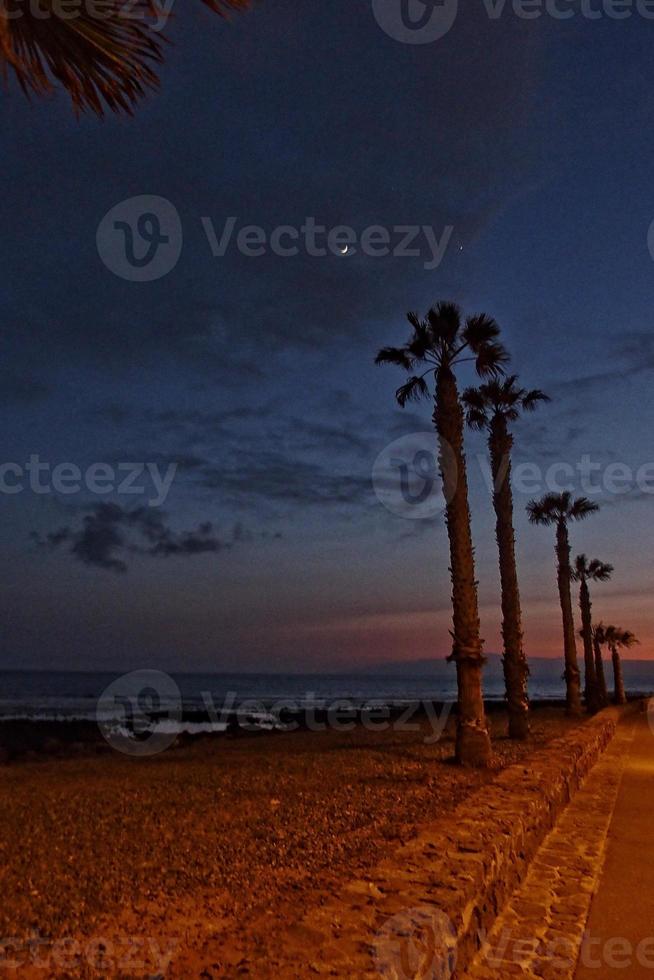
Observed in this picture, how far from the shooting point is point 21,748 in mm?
24688

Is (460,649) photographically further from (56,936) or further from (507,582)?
(56,936)

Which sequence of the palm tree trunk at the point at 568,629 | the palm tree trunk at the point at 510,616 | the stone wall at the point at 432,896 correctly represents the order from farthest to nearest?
the palm tree trunk at the point at 568,629, the palm tree trunk at the point at 510,616, the stone wall at the point at 432,896

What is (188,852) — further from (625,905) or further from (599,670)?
(599,670)

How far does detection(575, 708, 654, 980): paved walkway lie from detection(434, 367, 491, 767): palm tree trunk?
342 centimetres

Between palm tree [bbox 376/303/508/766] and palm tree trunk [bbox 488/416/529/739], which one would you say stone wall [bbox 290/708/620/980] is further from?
palm tree trunk [bbox 488/416/529/739]

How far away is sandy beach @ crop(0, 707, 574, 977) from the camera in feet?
14.6

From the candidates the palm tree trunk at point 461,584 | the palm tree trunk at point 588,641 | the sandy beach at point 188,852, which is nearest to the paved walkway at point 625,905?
the sandy beach at point 188,852

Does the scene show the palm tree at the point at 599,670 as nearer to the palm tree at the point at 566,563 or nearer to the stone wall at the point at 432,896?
the palm tree at the point at 566,563

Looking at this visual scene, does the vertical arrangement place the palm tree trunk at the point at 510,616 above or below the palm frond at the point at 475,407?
below

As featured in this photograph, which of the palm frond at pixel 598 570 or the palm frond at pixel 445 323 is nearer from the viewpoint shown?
the palm frond at pixel 445 323

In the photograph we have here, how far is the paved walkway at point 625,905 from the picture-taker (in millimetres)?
4812

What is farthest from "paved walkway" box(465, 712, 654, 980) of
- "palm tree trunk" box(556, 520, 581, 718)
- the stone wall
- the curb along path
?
"palm tree trunk" box(556, 520, 581, 718)

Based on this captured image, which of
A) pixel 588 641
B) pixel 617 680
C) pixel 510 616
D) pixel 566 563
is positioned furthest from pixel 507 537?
pixel 617 680

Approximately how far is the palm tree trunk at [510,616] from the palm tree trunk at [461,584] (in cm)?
485
